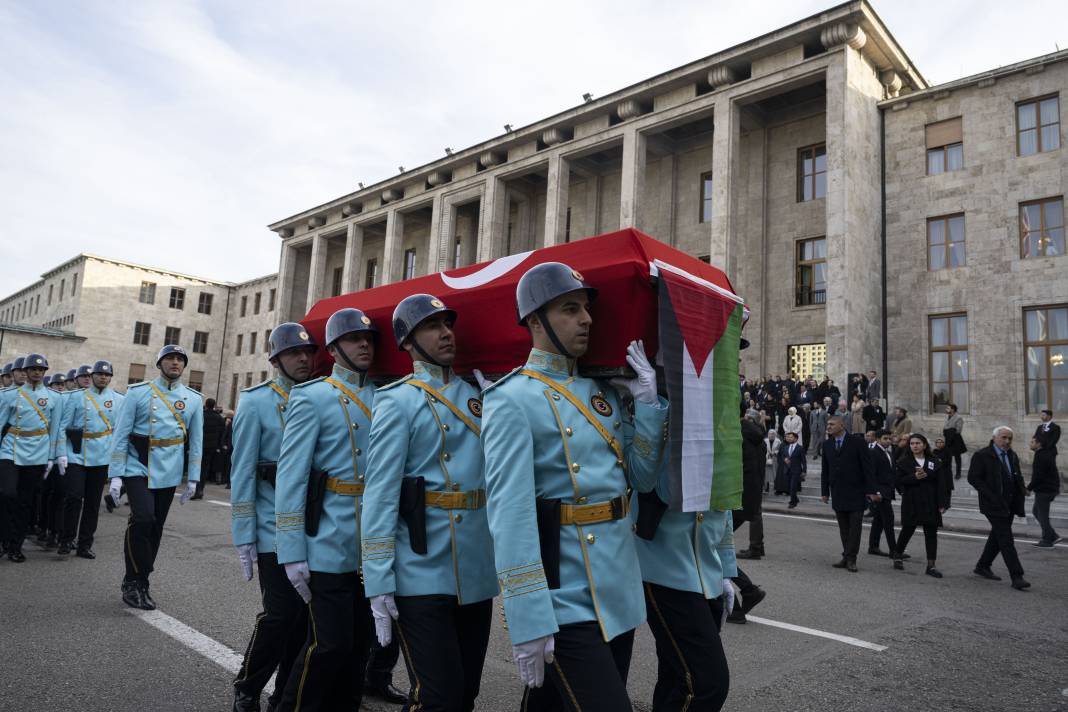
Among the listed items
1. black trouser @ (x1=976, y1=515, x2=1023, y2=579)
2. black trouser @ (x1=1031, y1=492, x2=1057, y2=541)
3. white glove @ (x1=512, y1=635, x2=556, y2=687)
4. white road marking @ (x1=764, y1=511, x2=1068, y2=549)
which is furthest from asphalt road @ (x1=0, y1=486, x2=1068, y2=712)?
white road marking @ (x1=764, y1=511, x2=1068, y2=549)

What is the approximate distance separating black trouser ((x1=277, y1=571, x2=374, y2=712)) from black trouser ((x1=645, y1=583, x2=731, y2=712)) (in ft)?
4.86

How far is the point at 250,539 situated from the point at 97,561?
547 cm

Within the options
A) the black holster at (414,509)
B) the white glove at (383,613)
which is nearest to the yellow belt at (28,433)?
the black holster at (414,509)

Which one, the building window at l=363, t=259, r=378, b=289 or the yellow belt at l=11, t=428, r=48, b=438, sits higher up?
the building window at l=363, t=259, r=378, b=289

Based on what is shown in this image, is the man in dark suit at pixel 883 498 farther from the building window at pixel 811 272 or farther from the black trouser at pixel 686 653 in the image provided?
the building window at pixel 811 272

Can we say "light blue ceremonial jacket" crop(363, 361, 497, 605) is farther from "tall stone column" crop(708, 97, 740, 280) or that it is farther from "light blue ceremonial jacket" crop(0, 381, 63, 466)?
"tall stone column" crop(708, 97, 740, 280)

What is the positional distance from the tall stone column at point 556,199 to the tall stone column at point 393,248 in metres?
12.4

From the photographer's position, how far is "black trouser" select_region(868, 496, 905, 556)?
1017cm

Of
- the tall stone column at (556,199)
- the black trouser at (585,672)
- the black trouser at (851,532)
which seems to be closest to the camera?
the black trouser at (585,672)

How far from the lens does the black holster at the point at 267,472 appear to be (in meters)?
4.27

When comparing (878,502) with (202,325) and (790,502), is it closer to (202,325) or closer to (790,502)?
(790,502)

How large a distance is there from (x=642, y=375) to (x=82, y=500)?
28.1 feet

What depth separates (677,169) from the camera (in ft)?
105

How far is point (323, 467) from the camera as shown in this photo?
12.6ft
